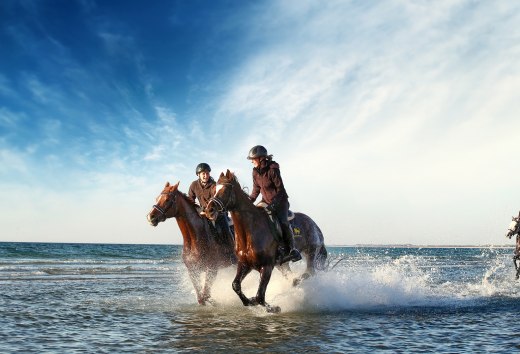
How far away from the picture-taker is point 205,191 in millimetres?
12219

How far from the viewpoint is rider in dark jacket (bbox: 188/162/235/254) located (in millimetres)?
11805

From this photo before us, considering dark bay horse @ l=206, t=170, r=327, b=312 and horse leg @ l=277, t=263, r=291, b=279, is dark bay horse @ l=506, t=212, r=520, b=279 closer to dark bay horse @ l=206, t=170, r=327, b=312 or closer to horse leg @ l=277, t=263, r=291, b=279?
horse leg @ l=277, t=263, r=291, b=279

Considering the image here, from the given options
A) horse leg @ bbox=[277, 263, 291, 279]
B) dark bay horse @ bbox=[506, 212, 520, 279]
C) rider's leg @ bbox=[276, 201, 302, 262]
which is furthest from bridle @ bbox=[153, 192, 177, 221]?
dark bay horse @ bbox=[506, 212, 520, 279]

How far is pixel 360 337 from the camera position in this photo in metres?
8.00

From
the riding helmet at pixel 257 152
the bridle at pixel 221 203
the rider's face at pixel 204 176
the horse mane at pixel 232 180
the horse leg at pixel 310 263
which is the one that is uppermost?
the riding helmet at pixel 257 152

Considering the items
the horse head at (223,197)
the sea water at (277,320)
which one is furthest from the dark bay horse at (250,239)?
the sea water at (277,320)

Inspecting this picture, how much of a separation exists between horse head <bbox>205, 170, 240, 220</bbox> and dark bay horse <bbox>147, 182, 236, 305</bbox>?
64.7 inches

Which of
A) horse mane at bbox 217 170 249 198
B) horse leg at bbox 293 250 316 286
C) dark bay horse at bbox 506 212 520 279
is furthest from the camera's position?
dark bay horse at bbox 506 212 520 279

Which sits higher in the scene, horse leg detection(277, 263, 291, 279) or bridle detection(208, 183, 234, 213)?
bridle detection(208, 183, 234, 213)

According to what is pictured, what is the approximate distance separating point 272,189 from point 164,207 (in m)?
2.37

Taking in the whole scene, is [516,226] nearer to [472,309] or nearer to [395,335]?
[472,309]

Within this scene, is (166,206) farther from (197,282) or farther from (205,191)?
(197,282)

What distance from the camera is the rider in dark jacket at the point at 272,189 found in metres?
10.5

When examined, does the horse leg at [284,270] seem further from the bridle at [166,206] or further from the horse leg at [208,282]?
the bridle at [166,206]
